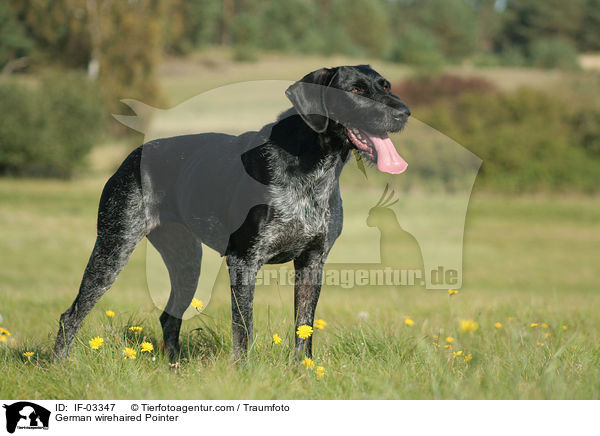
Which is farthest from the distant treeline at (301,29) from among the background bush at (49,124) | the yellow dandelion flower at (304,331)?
the yellow dandelion flower at (304,331)

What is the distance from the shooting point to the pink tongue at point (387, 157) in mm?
4109

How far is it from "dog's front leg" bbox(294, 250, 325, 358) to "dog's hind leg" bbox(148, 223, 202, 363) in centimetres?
121

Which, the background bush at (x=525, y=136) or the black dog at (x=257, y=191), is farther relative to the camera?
the background bush at (x=525, y=136)

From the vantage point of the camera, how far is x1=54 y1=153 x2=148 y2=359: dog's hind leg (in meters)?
4.94

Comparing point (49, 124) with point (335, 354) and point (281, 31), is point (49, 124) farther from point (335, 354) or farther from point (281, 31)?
point (281, 31)

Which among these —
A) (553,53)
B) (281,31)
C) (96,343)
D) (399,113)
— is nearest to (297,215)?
(399,113)

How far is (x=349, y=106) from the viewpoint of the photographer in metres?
4.25

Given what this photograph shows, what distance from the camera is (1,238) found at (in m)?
18.1

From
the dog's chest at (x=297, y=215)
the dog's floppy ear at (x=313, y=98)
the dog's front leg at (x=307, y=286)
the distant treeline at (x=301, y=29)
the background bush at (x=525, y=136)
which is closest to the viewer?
the dog's floppy ear at (x=313, y=98)

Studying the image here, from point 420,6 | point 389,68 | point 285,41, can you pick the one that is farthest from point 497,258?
point 420,6

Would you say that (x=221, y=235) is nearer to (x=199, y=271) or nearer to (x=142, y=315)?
(x=199, y=271)

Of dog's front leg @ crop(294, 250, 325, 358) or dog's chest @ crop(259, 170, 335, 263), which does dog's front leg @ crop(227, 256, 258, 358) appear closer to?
dog's chest @ crop(259, 170, 335, 263)

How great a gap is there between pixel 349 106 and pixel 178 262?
227 cm
